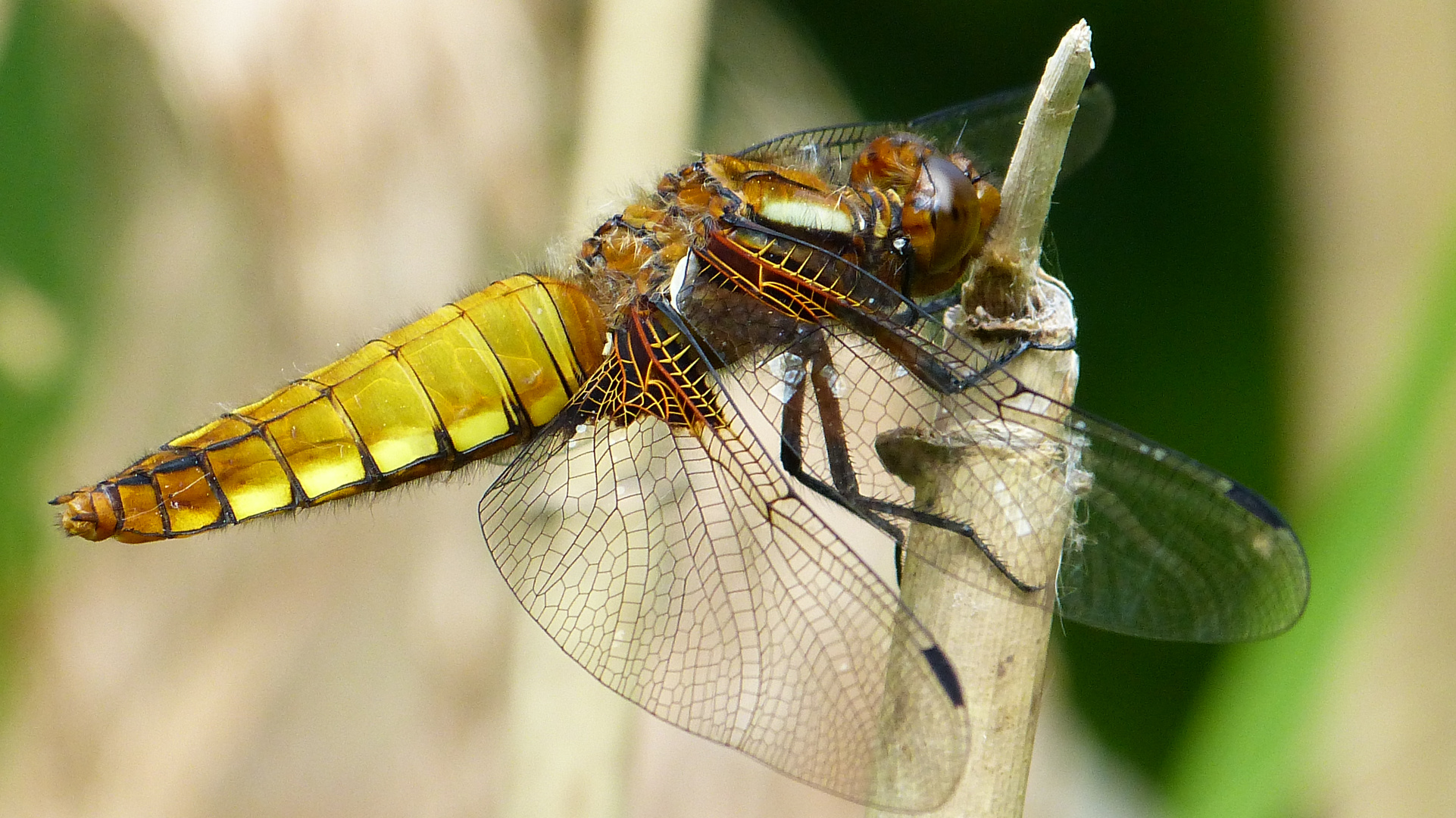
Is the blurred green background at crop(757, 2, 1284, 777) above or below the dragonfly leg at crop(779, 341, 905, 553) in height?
above

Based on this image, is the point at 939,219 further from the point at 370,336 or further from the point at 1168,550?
the point at 370,336

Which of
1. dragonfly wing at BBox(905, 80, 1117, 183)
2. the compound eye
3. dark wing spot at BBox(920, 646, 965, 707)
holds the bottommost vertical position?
dark wing spot at BBox(920, 646, 965, 707)

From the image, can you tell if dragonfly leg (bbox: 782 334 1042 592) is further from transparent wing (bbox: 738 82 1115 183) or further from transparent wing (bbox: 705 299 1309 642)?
transparent wing (bbox: 738 82 1115 183)

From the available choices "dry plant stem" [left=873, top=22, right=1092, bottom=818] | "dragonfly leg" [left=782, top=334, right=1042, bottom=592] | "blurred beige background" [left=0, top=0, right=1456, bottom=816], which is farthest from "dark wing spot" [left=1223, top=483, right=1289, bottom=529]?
"blurred beige background" [left=0, top=0, right=1456, bottom=816]

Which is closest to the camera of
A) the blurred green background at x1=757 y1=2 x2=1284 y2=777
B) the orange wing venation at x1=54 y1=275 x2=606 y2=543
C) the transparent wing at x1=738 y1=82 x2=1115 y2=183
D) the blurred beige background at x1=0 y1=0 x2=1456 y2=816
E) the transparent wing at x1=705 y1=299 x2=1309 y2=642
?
the transparent wing at x1=705 y1=299 x2=1309 y2=642

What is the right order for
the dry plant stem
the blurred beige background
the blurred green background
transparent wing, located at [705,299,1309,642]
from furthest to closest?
the blurred green background, the blurred beige background, transparent wing, located at [705,299,1309,642], the dry plant stem

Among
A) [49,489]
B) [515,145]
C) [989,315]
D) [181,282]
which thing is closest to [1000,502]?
[989,315]

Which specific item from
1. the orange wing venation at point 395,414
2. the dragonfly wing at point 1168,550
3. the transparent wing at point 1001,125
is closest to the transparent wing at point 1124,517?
the dragonfly wing at point 1168,550
